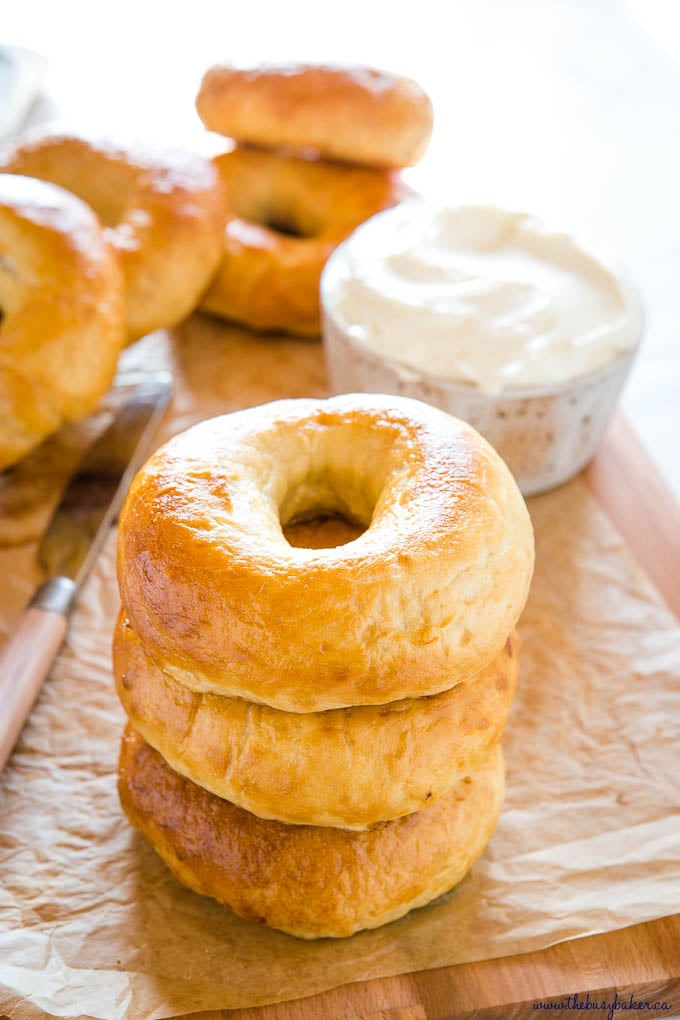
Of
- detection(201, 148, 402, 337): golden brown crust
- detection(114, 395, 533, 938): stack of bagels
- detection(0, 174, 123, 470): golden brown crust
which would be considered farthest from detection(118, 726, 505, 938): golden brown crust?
detection(201, 148, 402, 337): golden brown crust

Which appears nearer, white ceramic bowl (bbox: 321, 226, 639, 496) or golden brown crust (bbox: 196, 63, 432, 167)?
white ceramic bowl (bbox: 321, 226, 639, 496)

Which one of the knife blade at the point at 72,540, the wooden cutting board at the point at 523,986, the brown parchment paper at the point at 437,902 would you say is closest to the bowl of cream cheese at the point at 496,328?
the brown parchment paper at the point at 437,902

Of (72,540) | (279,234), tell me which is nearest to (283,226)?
(279,234)

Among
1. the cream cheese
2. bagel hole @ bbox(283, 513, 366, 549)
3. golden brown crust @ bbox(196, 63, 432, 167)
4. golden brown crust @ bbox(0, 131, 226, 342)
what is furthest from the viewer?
golden brown crust @ bbox(196, 63, 432, 167)

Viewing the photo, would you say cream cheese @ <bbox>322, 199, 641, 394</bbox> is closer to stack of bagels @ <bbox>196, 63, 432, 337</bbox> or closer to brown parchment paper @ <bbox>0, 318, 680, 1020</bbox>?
stack of bagels @ <bbox>196, 63, 432, 337</bbox>

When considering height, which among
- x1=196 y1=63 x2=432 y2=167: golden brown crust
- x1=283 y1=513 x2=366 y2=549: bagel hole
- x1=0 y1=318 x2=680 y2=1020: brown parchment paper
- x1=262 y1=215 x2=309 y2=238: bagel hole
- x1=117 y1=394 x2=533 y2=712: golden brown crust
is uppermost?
x1=196 y1=63 x2=432 y2=167: golden brown crust

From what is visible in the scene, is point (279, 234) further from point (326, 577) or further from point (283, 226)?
point (326, 577)

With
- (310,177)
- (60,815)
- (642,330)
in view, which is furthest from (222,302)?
(60,815)
